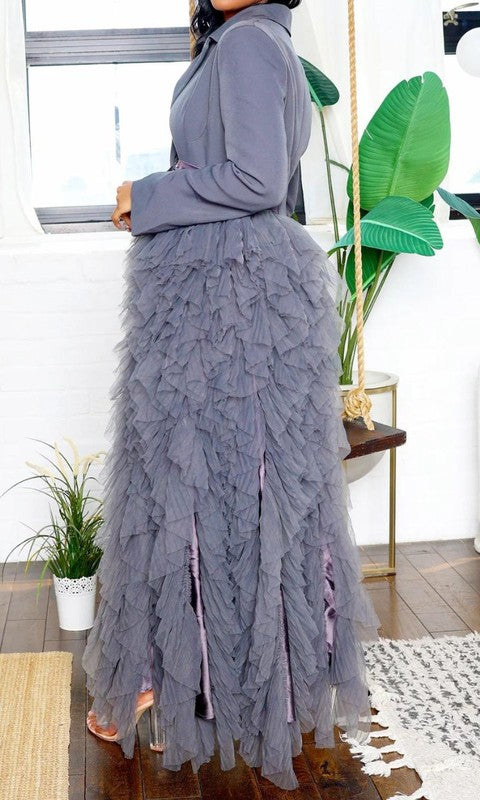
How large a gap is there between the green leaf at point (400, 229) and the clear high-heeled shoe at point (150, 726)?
4.65ft

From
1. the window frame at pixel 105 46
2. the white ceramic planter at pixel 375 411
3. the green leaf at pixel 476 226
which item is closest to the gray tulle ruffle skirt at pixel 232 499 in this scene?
the white ceramic planter at pixel 375 411

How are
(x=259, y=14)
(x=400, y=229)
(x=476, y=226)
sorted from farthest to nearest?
1. (x=476, y=226)
2. (x=400, y=229)
3. (x=259, y=14)

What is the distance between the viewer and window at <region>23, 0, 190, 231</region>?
3375 mm

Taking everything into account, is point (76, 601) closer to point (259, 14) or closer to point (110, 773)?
point (110, 773)

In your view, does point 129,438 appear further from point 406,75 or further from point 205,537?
point 406,75

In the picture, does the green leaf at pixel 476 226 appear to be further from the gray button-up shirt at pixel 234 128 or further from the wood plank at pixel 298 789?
the wood plank at pixel 298 789

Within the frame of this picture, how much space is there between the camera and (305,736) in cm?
216

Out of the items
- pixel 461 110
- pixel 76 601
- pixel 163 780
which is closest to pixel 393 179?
pixel 461 110

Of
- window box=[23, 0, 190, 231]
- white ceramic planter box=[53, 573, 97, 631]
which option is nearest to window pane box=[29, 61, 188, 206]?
window box=[23, 0, 190, 231]

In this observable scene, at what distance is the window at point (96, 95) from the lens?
11.1ft

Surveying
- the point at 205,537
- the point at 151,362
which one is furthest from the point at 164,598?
the point at 151,362

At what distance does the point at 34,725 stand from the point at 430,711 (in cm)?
88

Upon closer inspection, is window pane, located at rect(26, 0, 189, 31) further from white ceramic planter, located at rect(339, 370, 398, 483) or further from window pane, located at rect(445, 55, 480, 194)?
white ceramic planter, located at rect(339, 370, 398, 483)

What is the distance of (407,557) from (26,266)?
1554 mm
